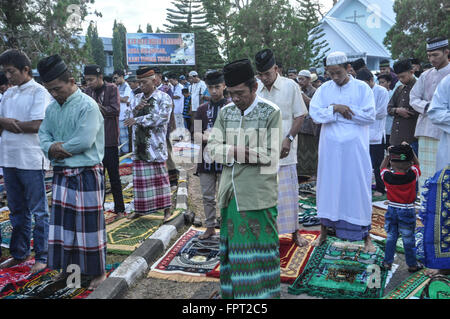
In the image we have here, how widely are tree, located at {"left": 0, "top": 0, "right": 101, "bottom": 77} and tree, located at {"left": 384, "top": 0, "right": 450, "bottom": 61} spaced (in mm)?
13972

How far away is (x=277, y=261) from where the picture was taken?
328 centimetres

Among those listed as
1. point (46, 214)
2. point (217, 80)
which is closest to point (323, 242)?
point (217, 80)

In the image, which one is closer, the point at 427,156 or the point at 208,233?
the point at 208,233

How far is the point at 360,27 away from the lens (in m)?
32.1

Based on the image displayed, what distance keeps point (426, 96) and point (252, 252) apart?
156 inches

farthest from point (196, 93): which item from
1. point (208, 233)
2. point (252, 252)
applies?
point (252, 252)

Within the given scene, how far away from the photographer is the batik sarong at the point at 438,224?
4129 mm

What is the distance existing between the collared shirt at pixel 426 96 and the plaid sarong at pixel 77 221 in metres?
4.28

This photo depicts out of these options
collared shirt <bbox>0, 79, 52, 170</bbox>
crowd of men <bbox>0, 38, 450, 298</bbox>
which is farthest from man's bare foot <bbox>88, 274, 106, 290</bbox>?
collared shirt <bbox>0, 79, 52, 170</bbox>

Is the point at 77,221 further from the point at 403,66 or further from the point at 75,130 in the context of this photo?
the point at 403,66

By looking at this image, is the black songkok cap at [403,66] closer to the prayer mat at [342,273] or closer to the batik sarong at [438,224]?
the batik sarong at [438,224]
